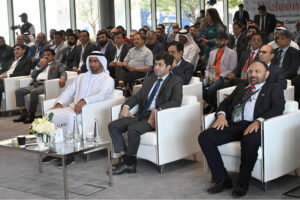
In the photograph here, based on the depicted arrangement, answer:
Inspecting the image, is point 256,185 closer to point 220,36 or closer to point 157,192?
point 157,192

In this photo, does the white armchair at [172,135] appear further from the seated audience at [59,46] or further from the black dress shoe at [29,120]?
the seated audience at [59,46]

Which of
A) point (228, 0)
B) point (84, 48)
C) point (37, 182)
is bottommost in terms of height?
point (37, 182)

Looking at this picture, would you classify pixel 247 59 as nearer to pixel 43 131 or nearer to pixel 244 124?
pixel 244 124

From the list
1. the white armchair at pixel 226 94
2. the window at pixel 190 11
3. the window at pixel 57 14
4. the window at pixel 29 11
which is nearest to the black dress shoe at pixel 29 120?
the white armchair at pixel 226 94

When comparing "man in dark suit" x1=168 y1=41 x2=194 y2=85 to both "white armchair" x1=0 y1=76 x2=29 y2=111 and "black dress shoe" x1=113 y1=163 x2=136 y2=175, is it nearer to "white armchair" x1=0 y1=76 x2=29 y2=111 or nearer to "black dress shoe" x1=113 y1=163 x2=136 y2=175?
"black dress shoe" x1=113 y1=163 x2=136 y2=175

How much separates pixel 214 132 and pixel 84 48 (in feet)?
19.1

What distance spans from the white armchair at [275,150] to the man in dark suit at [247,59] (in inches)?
95.6

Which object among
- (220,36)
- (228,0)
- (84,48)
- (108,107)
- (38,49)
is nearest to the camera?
(108,107)

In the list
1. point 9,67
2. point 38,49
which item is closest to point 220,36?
point 9,67

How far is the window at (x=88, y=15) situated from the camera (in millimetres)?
17438

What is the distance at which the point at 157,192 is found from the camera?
4.82 m

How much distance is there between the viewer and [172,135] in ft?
17.8

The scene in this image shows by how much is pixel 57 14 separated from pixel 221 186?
1318cm

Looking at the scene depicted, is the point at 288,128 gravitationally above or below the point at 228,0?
below
